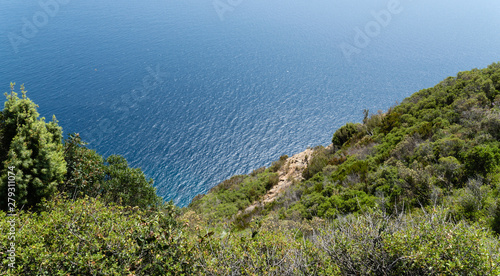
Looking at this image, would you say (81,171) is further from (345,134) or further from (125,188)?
(345,134)

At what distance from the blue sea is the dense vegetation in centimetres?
929

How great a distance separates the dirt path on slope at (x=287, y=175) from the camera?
24550 millimetres

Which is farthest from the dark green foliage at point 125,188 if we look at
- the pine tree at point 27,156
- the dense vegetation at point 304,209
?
the pine tree at point 27,156

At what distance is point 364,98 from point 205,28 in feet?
138

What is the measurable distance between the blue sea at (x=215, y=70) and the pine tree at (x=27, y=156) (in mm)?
16425

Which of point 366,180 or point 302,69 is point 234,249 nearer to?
point 366,180

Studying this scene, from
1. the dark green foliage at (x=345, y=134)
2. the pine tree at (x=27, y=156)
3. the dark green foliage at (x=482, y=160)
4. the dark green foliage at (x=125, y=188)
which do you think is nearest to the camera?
the pine tree at (x=27, y=156)

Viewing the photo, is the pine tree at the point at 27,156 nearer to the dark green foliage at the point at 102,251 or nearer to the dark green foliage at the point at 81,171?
the dark green foliage at the point at 81,171

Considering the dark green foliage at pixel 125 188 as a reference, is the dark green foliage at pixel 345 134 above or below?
below

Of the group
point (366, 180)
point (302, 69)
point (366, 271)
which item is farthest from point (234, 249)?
point (302, 69)

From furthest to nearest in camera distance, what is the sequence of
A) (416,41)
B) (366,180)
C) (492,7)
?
(492,7) → (416,41) → (366,180)

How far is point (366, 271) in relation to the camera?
6.67 meters

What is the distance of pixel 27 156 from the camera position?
12672mm

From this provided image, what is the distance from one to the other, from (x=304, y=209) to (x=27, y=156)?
50.4ft
